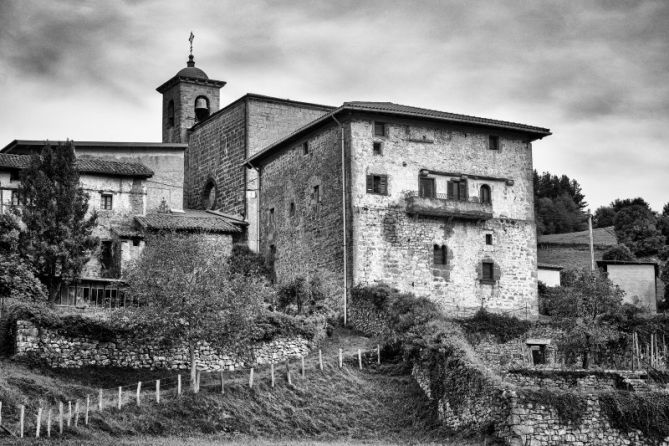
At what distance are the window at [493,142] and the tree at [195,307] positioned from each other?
721 inches

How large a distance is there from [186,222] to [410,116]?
13.0 m

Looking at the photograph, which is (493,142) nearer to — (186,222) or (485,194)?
(485,194)

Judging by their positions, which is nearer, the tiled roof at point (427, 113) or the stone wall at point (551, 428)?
the stone wall at point (551, 428)

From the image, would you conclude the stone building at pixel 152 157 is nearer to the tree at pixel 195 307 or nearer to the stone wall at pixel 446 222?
the stone wall at pixel 446 222

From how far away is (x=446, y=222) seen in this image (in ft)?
179

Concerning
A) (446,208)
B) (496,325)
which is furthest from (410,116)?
(496,325)

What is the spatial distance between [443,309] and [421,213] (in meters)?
4.60

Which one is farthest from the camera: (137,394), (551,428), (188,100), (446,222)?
(188,100)

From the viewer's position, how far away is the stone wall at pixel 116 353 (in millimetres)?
41062

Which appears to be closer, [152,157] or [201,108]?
[152,157]

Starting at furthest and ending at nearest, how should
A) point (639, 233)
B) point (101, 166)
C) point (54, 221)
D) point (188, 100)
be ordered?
point (639, 233), point (188, 100), point (101, 166), point (54, 221)

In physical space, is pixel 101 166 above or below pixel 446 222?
above

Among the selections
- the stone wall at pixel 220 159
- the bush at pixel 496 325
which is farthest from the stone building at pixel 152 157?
the bush at pixel 496 325

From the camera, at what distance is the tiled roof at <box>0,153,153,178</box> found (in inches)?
2172
